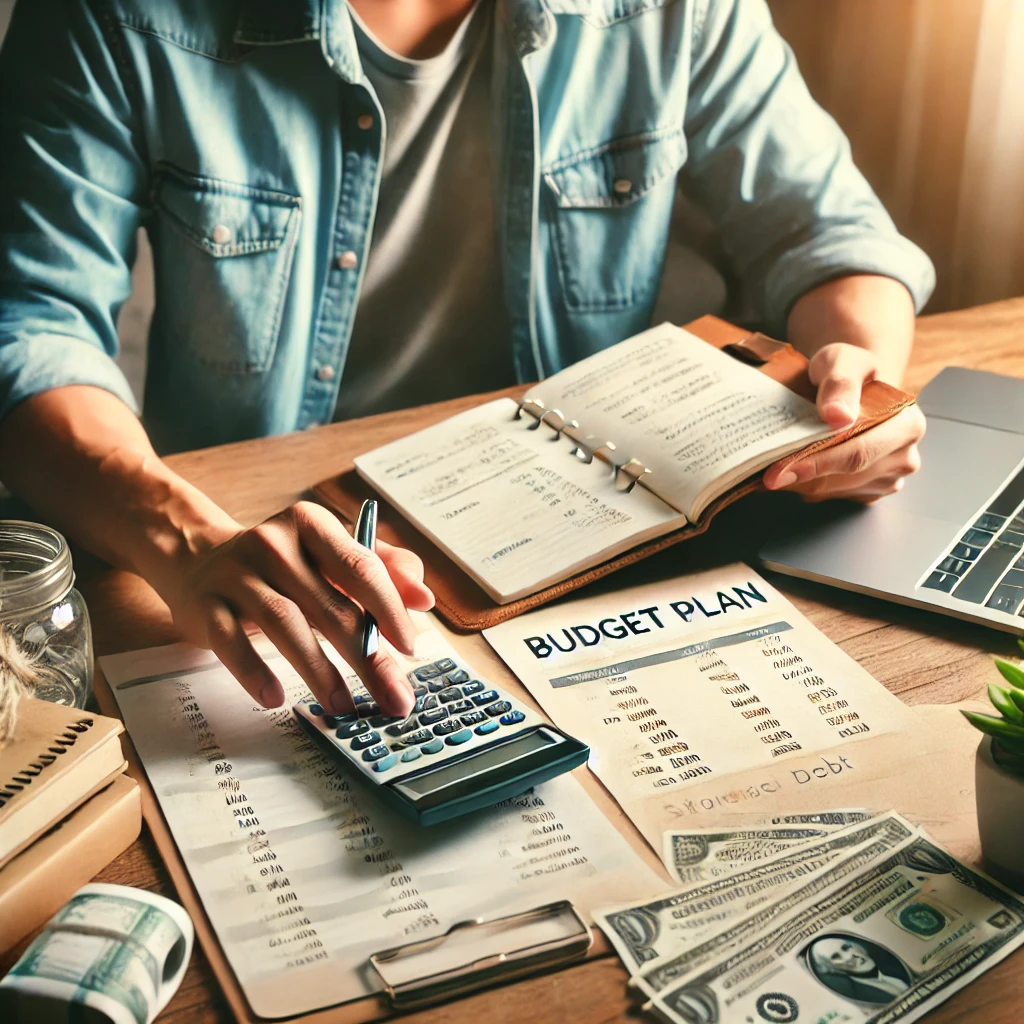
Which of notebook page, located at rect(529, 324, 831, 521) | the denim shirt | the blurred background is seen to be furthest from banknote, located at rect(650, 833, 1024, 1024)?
the blurred background

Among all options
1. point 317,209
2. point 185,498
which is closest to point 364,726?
point 185,498

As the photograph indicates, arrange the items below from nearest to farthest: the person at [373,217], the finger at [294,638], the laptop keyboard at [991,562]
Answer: the finger at [294,638], the laptop keyboard at [991,562], the person at [373,217]

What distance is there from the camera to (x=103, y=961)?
488mm

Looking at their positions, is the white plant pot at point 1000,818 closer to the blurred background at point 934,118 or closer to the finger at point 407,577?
the finger at point 407,577

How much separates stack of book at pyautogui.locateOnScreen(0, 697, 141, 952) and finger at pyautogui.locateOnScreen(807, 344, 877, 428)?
611mm

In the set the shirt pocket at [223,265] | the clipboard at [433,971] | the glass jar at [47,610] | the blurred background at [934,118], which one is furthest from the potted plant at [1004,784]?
the blurred background at [934,118]

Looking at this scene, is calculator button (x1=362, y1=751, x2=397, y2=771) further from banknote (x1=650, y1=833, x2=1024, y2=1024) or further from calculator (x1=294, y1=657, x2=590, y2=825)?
banknote (x1=650, y1=833, x2=1024, y2=1024)

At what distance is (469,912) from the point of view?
1.86 ft

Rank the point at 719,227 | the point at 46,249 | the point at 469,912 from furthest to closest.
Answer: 1. the point at 719,227
2. the point at 46,249
3. the point at 469,912

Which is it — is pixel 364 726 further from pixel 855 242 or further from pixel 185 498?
pixel 855 242

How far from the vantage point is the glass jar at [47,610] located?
689mm

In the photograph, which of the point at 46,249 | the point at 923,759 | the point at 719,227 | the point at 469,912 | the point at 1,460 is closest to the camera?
the point at 469,912

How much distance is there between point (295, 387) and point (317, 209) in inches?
8.8

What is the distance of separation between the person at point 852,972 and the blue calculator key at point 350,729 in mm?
293
